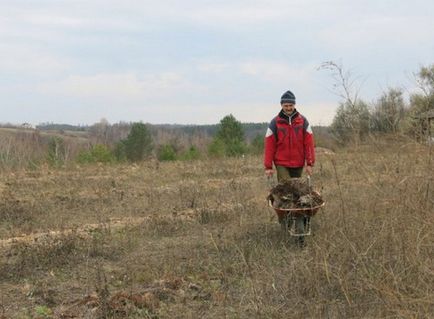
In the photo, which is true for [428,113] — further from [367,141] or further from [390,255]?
[390,255]

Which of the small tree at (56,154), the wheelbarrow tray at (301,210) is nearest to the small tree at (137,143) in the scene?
the small tree at (56,154)

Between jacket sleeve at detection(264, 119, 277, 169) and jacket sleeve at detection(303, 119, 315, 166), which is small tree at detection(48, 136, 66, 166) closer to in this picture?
jacket sleeve at detection(264, 119, 277, 169)

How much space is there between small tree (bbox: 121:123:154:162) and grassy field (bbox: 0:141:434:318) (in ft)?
122

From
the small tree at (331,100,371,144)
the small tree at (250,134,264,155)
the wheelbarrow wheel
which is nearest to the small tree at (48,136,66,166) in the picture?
the small tree at (250,134,264,155)

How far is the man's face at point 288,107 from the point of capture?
645 centimetres

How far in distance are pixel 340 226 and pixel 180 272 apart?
5.51 feet

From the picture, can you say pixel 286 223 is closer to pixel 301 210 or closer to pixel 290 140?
pixel 301 210

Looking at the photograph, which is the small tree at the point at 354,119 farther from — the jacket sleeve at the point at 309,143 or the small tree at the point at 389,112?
the jacket sleeve at the point at 309,143

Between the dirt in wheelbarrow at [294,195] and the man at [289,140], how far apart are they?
1.51 feet

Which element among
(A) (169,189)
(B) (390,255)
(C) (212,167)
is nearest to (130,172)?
(C) (212,167)

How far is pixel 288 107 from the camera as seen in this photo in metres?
6.47

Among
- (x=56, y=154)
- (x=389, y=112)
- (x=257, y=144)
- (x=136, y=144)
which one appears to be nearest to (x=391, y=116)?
(x=389, y=112)

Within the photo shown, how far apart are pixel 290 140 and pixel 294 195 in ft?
2.81

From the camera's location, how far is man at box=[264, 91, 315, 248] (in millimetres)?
6508
